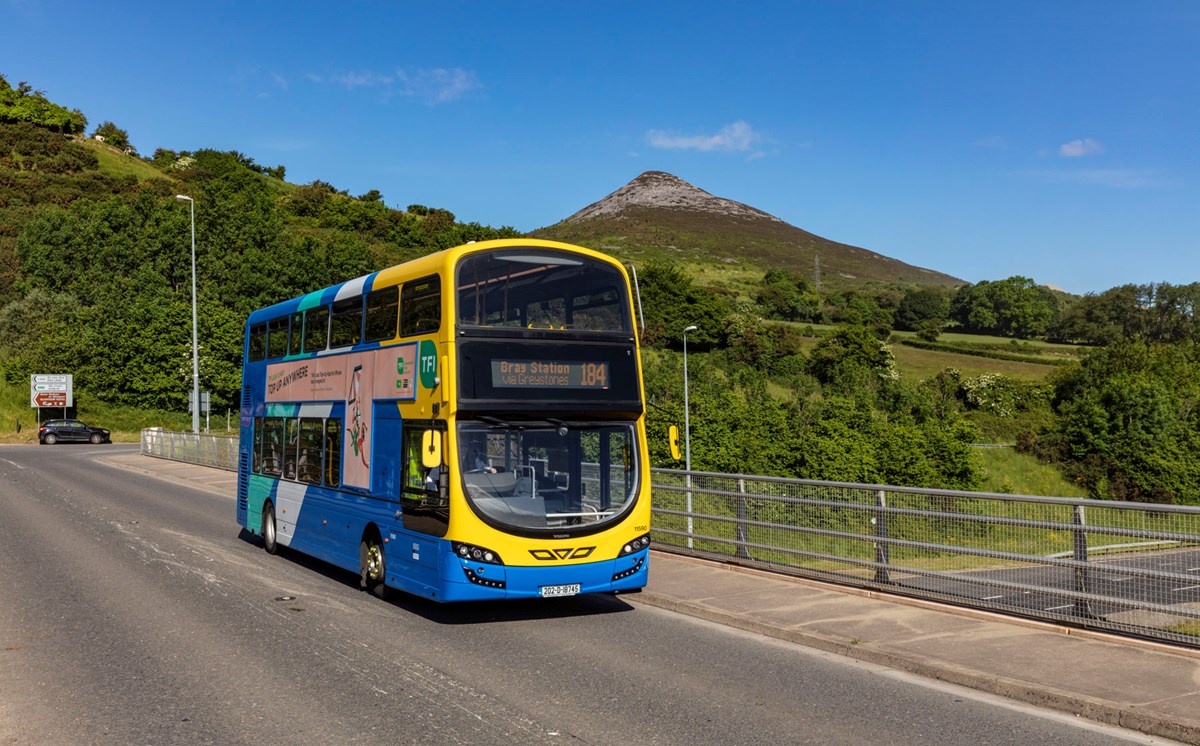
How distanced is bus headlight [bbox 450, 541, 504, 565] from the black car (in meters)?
55.2

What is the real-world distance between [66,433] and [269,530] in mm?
48461

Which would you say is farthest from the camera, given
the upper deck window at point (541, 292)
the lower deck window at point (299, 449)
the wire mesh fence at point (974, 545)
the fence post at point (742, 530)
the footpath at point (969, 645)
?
the fence post at point (742, 530)

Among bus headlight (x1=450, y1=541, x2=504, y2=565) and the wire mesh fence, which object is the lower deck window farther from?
the wire mesh fence

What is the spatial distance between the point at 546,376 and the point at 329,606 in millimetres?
3735

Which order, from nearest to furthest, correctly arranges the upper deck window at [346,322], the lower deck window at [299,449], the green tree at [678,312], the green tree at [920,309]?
1. the upper deck window at [346,322]
2. the lower deck window at [299,449]
3. the green tree at [678,312]
4. the green tree at [920,309]

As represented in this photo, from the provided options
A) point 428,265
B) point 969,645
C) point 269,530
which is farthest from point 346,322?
point 969,645

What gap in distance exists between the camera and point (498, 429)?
10781 millimetres

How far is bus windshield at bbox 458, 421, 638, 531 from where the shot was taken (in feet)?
34.9

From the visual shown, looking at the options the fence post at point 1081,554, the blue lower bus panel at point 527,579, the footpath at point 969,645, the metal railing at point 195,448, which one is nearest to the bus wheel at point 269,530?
the footpath at point 969,645

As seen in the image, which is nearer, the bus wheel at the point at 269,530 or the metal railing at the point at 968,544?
the metal railing at the point at 968,544

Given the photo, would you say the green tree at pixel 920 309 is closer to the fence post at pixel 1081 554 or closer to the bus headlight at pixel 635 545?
the bus headlight at pixel 635 545

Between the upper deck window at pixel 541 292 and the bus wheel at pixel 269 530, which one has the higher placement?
the upper deck window at pixel 541 292

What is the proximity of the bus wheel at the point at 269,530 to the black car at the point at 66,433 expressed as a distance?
4783 cm

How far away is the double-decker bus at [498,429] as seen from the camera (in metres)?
10.6
